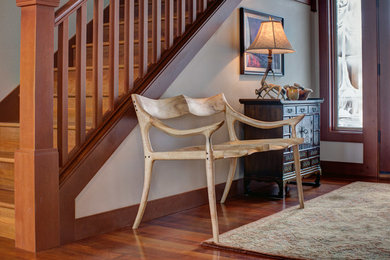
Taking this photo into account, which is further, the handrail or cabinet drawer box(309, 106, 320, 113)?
cabinet drawer box(309, 106, 320, 113)

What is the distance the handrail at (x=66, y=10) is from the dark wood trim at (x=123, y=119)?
2.09 ft

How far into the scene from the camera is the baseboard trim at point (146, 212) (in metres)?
2.85

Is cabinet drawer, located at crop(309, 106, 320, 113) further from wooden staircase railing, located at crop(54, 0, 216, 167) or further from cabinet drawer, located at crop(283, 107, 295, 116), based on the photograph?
wooden staircase railing, located at crop(54, 0, 216, 167)

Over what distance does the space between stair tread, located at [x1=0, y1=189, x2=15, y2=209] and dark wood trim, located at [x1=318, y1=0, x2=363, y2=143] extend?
11.1ft

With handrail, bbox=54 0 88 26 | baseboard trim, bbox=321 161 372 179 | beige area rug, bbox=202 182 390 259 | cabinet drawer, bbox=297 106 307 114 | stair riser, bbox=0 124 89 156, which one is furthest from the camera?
baseboard trim, bbox=321 161 372 179

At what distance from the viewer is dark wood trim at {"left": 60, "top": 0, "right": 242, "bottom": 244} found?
273 cm

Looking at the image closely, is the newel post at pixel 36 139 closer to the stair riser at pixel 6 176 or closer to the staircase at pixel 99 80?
the staircase at pixel 99 80

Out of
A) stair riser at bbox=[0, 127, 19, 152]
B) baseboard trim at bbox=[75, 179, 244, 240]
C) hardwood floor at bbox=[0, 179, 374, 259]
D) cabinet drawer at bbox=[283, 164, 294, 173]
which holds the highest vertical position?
stair riser at bbox=[0, 127, 19, 152]

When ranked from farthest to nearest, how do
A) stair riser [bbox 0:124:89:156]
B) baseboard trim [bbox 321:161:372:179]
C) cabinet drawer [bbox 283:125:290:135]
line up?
baseboard trim [bbox 321:161:372:179], cabinet drawer [bbox 283:125:290:135], stair riser [bbox 0:124:89:156]

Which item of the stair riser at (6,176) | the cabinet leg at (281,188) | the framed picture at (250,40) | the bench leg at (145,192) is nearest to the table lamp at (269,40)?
the framed picture at (250,40)

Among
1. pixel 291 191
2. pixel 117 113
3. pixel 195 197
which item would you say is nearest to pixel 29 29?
pixel 117 113

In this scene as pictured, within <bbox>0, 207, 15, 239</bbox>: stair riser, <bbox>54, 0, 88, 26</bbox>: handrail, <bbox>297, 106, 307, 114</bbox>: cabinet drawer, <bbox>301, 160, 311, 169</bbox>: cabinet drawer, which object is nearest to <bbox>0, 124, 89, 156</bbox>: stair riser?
<bbox>0, 207, 15, 239</bbox>: stair riser

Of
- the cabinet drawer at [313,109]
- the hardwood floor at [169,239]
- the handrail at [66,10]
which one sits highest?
the handrail at [66,10]

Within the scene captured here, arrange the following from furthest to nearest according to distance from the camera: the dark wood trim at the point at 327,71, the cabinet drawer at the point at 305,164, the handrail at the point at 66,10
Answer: the dark wood trim at the point at 327,71 < the cabinet drawer at the point at 305,164 < the handrail at the point at 66,10
